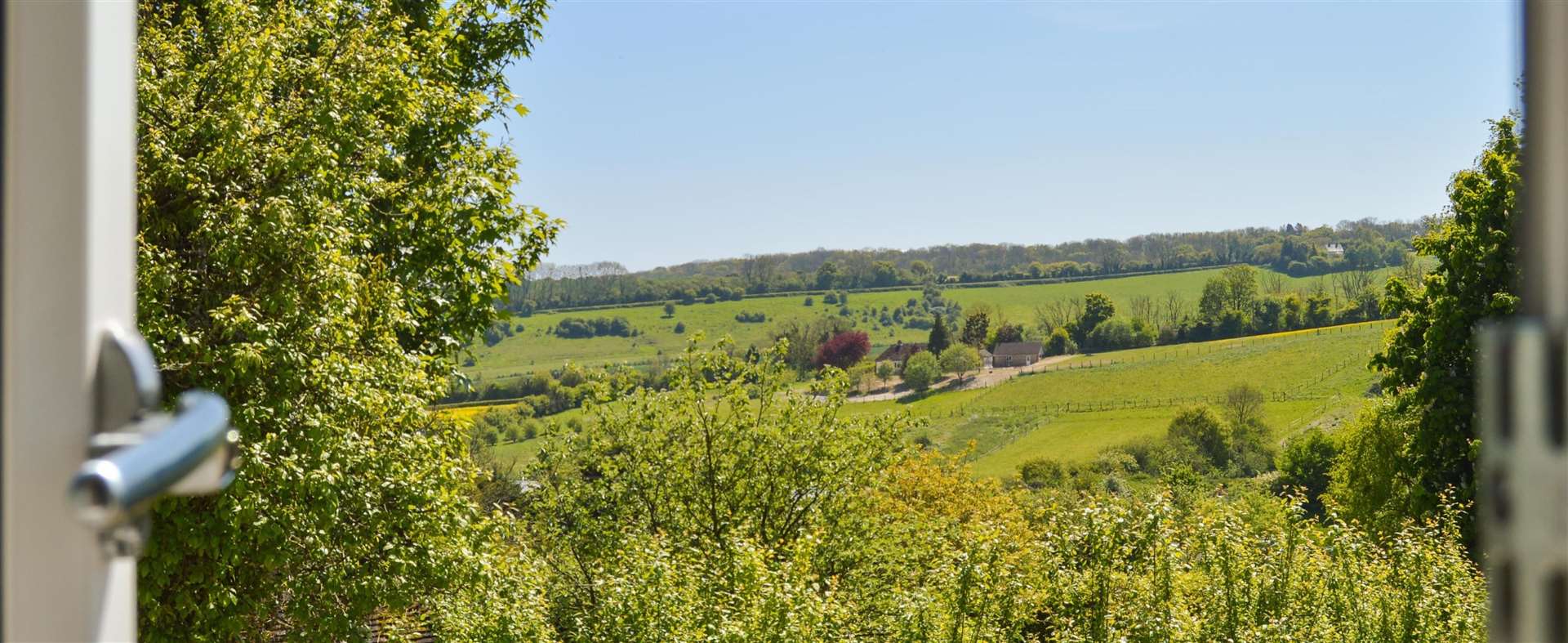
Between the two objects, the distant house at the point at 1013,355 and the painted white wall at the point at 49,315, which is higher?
the painted white wall at the point at 49,315

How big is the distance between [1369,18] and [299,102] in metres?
77.1

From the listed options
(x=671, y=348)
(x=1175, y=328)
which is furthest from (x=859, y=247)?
(x=1175, y=328)

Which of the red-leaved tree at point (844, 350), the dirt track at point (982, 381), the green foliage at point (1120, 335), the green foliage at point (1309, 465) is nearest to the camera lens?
the green foliage at point (1309, 465)

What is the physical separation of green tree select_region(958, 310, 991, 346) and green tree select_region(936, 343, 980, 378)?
2.45m

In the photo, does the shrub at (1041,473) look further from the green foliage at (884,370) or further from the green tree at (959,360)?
the green tree at (959,360)

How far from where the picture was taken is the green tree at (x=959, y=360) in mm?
61906

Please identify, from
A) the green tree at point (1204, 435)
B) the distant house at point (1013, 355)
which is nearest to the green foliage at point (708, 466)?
the green tree at point (1204, 435)

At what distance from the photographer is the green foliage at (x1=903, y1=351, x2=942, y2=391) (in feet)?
195

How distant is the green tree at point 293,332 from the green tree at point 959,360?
55.3 m

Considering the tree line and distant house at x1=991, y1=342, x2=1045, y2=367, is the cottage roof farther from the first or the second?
the tree line

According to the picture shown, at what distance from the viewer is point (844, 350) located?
55.6 metres

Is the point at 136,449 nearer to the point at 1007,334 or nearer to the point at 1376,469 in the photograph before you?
the point at 1376,469

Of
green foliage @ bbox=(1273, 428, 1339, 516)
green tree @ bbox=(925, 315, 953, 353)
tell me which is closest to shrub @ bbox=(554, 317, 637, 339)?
green tree @ bbox=(925, 315, 953, 353)

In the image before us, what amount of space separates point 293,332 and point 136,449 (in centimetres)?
596
